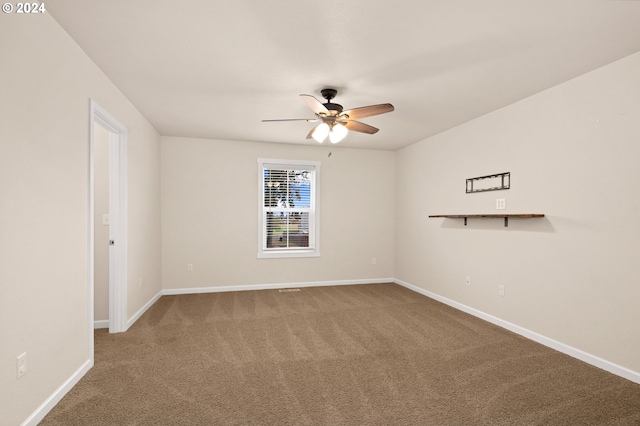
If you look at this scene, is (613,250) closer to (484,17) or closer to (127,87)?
(484,17)

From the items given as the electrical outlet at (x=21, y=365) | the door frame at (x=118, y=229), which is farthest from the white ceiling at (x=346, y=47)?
the electrical outlet at (x=21, y=365)

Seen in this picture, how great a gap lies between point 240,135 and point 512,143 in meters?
3.63

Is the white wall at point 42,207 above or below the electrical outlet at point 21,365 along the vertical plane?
above

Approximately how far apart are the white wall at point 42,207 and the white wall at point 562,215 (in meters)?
4.04

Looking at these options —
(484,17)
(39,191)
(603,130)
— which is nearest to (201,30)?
(39,191)

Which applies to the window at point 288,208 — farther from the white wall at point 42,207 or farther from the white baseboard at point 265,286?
the white wall at point 42,207

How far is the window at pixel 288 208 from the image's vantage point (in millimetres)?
5480

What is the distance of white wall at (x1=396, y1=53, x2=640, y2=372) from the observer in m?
2.54

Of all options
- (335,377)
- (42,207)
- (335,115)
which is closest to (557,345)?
(335,377)

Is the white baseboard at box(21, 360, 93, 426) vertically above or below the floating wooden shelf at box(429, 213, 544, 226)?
below

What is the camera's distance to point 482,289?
3.94m

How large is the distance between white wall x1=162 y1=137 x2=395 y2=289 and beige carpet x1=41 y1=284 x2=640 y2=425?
1.44 metres

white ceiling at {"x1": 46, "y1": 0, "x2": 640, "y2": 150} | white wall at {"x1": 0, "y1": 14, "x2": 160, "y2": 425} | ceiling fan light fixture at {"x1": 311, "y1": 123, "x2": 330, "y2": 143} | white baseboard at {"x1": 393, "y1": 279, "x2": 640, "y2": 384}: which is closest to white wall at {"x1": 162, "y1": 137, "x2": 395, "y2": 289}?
white ceiling at {"x1": 46, "y1": 0, "x2": 640, "y2": 150}

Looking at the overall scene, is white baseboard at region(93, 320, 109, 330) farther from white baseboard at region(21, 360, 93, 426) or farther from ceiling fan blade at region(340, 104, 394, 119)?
ceiling fan blade at region(340, 104, 394, 119)
